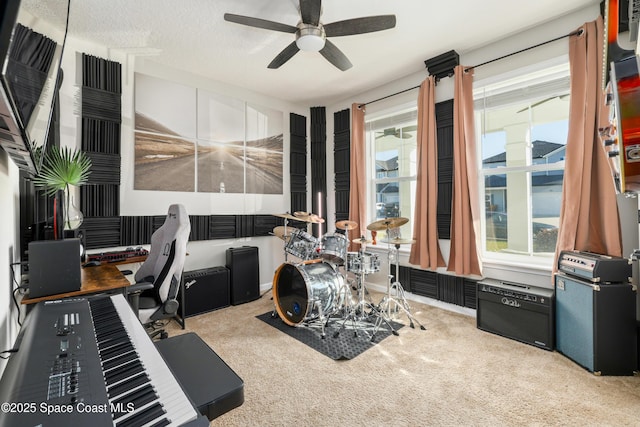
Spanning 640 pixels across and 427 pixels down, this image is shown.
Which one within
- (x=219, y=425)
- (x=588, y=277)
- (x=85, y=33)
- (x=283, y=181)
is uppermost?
(x=85, y=33)

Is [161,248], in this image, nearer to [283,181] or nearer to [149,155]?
[149,155]

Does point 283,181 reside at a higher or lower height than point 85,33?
lower

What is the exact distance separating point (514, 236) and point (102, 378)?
3.57 metres

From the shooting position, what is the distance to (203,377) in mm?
883

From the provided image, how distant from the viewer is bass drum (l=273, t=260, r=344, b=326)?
2.77 metres

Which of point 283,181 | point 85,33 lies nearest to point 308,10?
point 85,33

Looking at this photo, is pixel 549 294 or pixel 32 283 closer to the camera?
pixel 32 283

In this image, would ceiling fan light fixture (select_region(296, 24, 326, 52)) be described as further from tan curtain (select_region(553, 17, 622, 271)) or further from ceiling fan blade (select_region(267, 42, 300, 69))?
tan curtain (select_region(553, 17, 622, 271))

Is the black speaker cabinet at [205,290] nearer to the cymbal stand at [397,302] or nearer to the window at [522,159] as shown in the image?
the cymbal stand at [397,302]

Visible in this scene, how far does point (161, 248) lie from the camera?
229 cm

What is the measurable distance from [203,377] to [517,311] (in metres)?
2.75

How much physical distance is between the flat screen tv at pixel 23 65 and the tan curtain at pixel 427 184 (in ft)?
10.8

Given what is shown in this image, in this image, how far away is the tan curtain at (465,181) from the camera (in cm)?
313

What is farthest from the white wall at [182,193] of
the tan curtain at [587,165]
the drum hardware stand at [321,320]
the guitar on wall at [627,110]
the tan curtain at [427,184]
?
the guitar on wall at [627,110]
